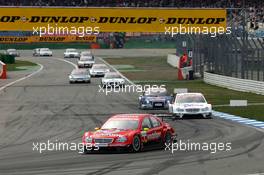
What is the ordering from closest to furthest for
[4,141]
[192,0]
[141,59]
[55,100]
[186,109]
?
[4,141] → [186,109] → [55,100] → [192,0] → [141,59]

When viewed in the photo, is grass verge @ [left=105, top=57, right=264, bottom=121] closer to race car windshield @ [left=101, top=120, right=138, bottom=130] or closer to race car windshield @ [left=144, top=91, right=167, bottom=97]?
race car windshield @ [left=144, top=91, right=167, bottom=97]

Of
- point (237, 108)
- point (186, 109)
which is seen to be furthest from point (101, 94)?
point (186, 109)

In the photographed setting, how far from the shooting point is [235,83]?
50.5m

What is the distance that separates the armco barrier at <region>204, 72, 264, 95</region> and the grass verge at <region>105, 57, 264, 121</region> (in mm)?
544

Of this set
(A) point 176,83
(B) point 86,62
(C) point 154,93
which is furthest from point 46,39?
(C) point 154,93

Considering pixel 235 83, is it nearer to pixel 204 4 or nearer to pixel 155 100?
pixel 204 4

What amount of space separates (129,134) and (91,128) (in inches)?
323

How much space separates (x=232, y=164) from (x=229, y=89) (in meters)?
35.4

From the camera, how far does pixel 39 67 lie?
86.1 metres

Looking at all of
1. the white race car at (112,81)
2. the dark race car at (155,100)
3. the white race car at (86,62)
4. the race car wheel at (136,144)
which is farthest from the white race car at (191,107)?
the white race car at (86,62)

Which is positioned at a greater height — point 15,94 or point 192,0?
point 192,0

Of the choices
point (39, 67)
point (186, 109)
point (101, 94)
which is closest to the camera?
point (186, 109)

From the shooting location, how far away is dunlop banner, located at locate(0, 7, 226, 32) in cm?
4634

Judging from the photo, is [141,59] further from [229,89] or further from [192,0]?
[229,89]
